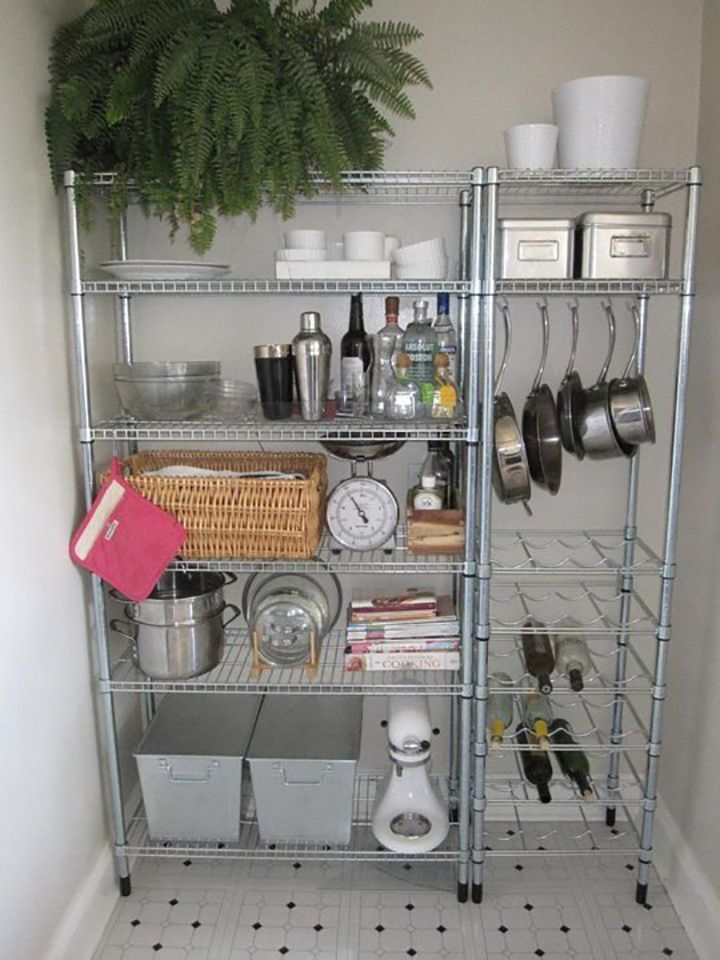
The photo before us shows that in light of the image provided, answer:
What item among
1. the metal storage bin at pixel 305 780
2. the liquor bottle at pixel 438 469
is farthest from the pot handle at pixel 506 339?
the metal storage bin at pixel 305 780

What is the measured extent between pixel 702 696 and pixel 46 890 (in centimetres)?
161

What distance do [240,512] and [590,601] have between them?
1091mm

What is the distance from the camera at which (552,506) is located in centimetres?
234

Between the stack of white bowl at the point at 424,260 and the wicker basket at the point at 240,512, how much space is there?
54 cm

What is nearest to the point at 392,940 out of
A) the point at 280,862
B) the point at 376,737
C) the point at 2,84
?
the point at 280,862

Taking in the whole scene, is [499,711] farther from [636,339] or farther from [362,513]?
[636,339]

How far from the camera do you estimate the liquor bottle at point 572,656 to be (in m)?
2.17

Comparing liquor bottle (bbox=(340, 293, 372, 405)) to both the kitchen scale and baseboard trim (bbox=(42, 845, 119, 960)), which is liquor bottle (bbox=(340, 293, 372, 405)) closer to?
the kitchen scale

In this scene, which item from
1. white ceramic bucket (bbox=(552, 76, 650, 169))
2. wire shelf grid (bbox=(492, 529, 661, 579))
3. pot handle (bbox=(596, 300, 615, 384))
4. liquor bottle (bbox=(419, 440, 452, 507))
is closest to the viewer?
white ceramic bucket (bbox=(552, 76, 650, 169))

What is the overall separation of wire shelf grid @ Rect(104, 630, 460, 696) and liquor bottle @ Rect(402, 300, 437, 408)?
0.69 m

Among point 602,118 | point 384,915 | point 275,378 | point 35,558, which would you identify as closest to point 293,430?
point 275,378

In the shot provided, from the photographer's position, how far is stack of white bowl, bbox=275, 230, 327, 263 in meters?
1.89

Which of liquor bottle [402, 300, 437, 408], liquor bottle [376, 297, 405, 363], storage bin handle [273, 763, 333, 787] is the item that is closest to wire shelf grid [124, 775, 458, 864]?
storage bin handle [273, 763, 333, 787]

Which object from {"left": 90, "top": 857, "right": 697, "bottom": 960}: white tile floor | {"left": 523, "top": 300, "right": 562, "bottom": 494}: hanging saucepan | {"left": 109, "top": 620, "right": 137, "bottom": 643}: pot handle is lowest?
{"left": 90, "top": 857, "right": 697, "bottom": 960}: white tile floor
